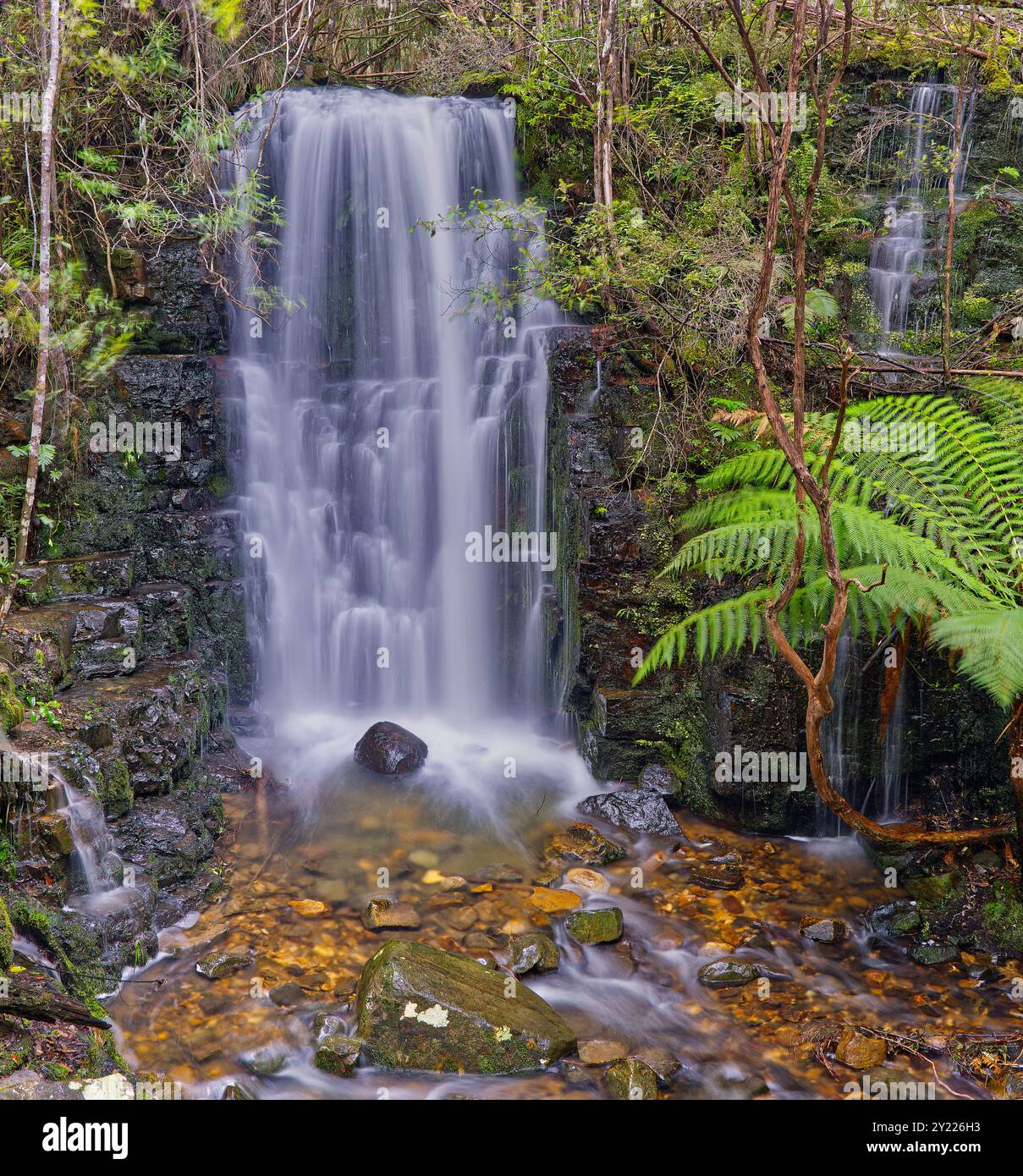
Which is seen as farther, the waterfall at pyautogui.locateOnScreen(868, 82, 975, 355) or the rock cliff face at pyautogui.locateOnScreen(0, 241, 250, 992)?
the waterfall at pyautogui.locateOnScreen(868, 82, 975, 355)

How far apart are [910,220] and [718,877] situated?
245 inches

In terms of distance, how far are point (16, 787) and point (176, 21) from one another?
6928 mm

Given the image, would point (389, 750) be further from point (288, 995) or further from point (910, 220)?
point (910, 220)

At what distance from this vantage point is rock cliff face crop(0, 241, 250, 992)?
440 centimetres

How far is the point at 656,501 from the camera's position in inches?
253

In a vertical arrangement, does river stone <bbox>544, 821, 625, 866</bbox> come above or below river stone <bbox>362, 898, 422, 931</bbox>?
above

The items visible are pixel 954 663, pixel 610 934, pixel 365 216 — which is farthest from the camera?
pixel 365 216

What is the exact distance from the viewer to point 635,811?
6023 millimetres

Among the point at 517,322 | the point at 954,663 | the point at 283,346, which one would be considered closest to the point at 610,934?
the point at 954,663

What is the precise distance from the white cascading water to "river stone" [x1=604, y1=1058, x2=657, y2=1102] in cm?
359

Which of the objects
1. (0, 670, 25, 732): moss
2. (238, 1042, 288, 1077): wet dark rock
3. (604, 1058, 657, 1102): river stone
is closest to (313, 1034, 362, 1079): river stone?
(238, 1042, 288, 1077): wet dark rock

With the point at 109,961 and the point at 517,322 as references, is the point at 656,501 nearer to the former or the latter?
the point at 517,322

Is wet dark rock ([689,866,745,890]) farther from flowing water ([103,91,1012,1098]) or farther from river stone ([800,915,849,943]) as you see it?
river stone ([800,915,849,943])
